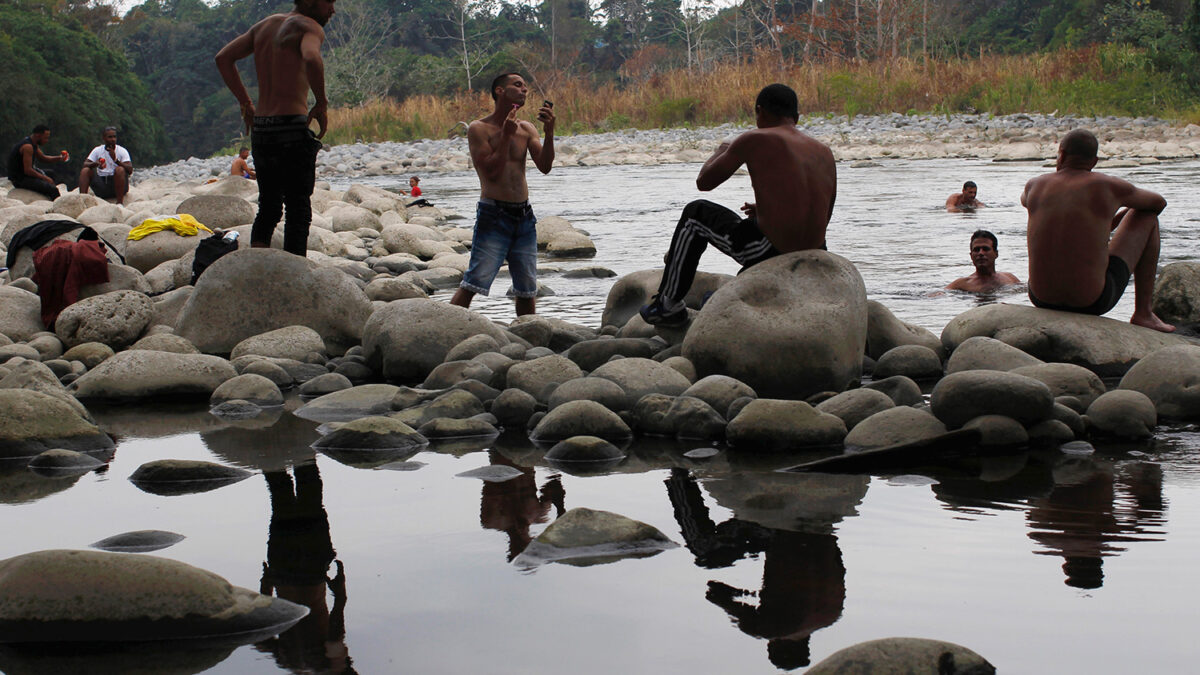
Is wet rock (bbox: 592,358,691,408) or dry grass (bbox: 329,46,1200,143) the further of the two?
dry grass (bbox: 329,46,1200,143)

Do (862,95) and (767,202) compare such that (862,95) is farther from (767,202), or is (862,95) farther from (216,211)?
(767,202)

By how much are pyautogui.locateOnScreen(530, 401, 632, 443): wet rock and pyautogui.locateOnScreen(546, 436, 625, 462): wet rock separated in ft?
0.65

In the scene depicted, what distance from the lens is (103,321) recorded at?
660 centimetres

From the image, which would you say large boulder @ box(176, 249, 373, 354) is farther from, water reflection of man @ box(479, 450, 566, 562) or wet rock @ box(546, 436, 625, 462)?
water reflection of man @ box(479, 450, 566, 562)

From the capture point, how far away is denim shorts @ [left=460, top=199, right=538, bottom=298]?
23.2ft

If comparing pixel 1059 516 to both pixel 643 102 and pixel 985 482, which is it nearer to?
pixel 985 482

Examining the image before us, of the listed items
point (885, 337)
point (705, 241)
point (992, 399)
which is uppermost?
point (705, 241)

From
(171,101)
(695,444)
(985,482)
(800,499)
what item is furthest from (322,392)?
(171,101)

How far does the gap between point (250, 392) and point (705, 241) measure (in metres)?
2.28

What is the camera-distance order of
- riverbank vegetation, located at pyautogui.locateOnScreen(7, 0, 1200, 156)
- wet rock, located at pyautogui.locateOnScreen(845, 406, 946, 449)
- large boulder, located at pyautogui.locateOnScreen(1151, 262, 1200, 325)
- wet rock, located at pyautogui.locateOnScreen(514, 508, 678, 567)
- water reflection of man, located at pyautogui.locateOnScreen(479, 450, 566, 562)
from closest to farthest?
wet rock, located at pyautogui.locateOnScreen(514, 508, 678, 567), water reflection of man, located at pyautogui.locateOnScreen(479, 450, 566, 562), wet rock, located at pyautogui.locateOnScreen(845, 406, 946, 449), large boulder, located at pyautogui.locateOnScreen(1151, 262, 1200, 325), riverbank vegetation, located at pyautogui.locateOnScreen(7, 0, 1200, 156)

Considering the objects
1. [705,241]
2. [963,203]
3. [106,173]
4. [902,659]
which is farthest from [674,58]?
[902,659]

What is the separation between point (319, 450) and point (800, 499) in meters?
1.84

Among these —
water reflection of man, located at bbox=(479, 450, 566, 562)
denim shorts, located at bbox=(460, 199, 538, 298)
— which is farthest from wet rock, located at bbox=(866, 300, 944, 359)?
water reflection of man, located at bbox=(479, 450, 566, 562)

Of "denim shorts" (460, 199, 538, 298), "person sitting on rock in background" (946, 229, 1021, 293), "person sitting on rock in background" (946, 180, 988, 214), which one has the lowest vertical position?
"person sitting on rock in background" (946, 180, 988, 214)
